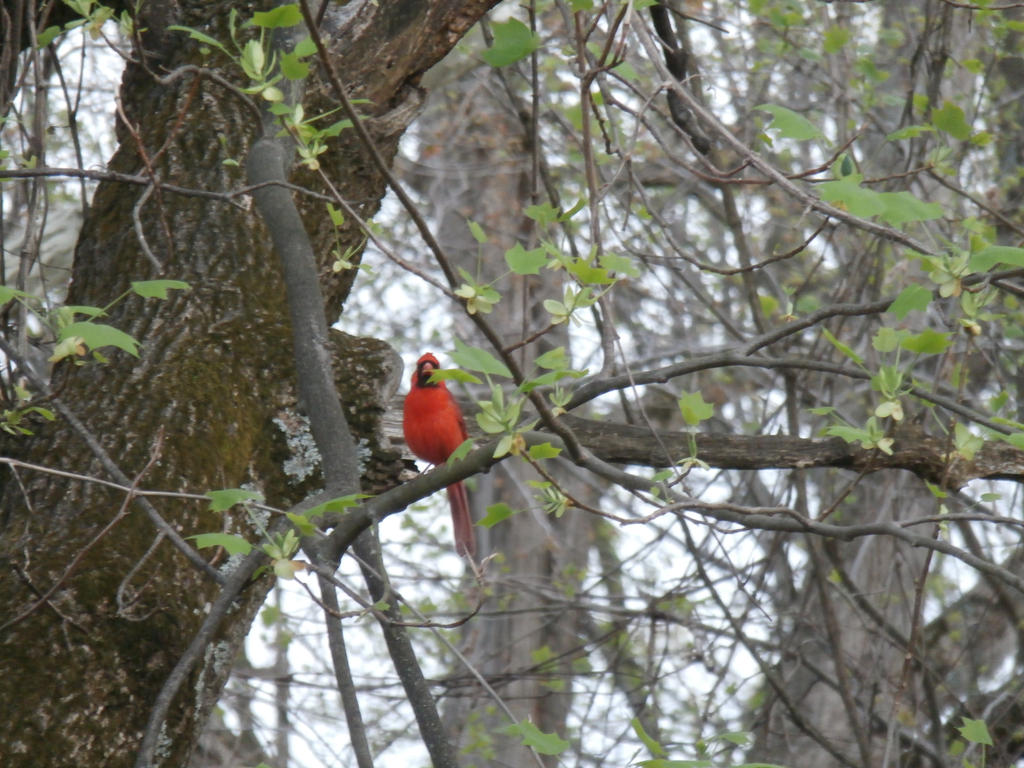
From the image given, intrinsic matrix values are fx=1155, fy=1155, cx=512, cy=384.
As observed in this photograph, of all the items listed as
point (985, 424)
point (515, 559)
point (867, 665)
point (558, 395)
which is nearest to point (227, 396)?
point (558, 395)

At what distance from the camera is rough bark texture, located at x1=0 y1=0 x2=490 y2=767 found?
2.07m

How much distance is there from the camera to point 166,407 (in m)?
2.44

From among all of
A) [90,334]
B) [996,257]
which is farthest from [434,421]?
[996,257]

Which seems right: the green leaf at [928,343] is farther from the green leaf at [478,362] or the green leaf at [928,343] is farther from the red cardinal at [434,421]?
the red cardinal at [434,421]

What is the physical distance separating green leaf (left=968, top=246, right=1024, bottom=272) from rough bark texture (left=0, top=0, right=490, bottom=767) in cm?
144

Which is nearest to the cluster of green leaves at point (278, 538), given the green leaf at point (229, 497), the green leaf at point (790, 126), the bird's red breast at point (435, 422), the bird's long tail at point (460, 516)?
the green leaf at point (229, 497)

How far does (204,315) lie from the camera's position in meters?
2.62

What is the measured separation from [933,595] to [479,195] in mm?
4300

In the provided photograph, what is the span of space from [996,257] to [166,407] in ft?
5.37

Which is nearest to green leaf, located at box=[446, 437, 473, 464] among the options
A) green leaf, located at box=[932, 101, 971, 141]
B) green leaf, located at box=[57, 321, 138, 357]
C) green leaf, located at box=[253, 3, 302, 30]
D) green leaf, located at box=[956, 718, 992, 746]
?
green leaf, located at box=[57, 321, 138, 357]

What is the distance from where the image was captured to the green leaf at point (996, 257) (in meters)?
1.83

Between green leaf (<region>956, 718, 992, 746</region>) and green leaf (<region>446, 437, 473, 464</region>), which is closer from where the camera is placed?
green leaf (<region>446, 437, 473, 464</region>)

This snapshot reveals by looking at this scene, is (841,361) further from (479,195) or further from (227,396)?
(479,195)

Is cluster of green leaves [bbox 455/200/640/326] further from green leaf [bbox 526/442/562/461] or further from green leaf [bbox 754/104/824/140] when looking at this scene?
green leaf [bbox 754/104/824/140]
